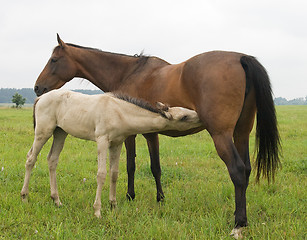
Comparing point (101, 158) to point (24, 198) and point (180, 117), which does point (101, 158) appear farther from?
point (24, 198)

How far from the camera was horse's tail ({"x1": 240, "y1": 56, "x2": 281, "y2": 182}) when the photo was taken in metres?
3.29

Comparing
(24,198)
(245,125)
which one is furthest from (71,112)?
(245,125)

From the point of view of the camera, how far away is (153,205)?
4016 millimetres

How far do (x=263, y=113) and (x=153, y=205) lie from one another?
2025 mm

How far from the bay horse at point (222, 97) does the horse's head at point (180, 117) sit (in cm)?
10

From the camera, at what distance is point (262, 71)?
3.31 metres

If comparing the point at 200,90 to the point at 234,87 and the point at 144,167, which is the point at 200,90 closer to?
the point at 234,87

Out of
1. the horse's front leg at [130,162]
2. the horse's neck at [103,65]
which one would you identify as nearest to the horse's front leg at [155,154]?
the horse's front leg at [130,162]

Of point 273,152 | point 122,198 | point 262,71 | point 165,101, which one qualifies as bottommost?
point 122,198

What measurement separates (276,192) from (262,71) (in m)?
2.28

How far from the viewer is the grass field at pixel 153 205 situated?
Result: 306 centimetres

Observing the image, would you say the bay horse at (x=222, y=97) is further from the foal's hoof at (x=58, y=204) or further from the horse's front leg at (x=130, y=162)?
the foal's hoof at (x=58, y=204)

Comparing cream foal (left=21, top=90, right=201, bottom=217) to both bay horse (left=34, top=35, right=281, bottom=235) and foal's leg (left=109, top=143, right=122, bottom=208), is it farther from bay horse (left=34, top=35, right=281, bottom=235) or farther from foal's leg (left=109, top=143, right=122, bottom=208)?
bay horse (left=34, top=35, right=281, bottom=235)

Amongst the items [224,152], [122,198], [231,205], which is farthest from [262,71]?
[122,198]
